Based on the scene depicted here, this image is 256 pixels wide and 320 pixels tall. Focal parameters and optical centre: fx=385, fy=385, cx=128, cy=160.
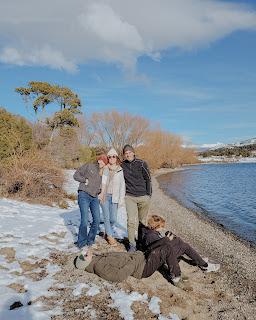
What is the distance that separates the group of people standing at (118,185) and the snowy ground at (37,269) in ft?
3.89

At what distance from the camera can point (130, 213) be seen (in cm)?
803

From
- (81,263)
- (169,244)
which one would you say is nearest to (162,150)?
(169,244)

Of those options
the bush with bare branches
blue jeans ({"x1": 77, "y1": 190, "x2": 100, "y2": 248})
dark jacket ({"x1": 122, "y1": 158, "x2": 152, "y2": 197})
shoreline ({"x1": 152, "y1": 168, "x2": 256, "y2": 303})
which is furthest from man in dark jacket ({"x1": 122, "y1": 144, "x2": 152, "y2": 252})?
the bush with bare branches

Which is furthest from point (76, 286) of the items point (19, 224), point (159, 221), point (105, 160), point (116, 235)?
point (19, 224)

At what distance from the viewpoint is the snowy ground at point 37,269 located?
5.34 m

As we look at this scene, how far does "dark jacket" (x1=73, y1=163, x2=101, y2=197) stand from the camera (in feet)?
25.8

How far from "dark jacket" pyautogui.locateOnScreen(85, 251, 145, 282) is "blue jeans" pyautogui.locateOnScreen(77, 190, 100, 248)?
136 centimetres

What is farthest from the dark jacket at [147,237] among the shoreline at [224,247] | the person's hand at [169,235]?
the shoreline at [224,247]

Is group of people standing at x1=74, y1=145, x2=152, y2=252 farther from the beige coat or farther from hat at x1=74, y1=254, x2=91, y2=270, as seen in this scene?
hat at x1=74, y1=254, x2=91, y2=270

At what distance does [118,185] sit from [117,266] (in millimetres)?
1957

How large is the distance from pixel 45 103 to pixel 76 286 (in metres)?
34.3

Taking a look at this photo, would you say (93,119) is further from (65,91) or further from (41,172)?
(41,172)

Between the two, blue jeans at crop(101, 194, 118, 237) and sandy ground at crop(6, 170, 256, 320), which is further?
blue jeans at crop(101, 194, 118, 237)

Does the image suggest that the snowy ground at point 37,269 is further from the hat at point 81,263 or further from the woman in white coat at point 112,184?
the woman in white coat at point 112,184
